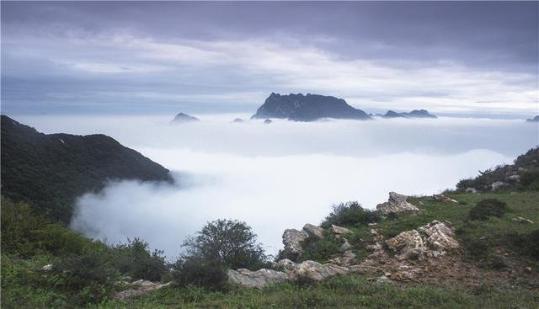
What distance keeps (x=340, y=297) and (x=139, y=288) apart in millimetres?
5037

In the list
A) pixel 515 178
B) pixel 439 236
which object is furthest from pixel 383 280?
pixel 515 178

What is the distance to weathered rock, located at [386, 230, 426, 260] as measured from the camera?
13281 mm

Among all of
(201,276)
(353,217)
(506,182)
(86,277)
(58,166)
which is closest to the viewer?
(86,277)

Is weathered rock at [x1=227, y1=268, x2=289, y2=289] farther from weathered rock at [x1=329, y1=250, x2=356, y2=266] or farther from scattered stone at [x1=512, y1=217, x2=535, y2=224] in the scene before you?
scattered stone at [x1=512, y1=217, x2=535, y2=224]

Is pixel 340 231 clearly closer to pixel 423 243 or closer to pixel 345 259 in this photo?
pixel 345 259

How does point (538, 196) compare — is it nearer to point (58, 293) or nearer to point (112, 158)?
point (58, 293)

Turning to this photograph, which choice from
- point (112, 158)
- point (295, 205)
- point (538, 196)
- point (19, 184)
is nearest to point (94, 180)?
point (112, 158)

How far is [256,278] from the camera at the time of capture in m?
11.3

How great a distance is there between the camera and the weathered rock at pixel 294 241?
15.9m

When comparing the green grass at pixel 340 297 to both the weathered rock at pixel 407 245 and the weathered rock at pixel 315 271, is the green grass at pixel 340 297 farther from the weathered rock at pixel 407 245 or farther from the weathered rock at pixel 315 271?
the weathered rock at pixel 407 245

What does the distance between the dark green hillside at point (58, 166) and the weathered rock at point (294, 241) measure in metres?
27.8

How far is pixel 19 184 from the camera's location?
54500 millimetres

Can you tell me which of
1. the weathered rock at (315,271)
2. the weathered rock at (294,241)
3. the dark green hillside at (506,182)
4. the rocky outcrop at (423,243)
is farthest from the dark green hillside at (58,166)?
the dark green hillside at (506,182)

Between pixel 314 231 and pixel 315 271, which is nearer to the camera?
pixel 315 271
